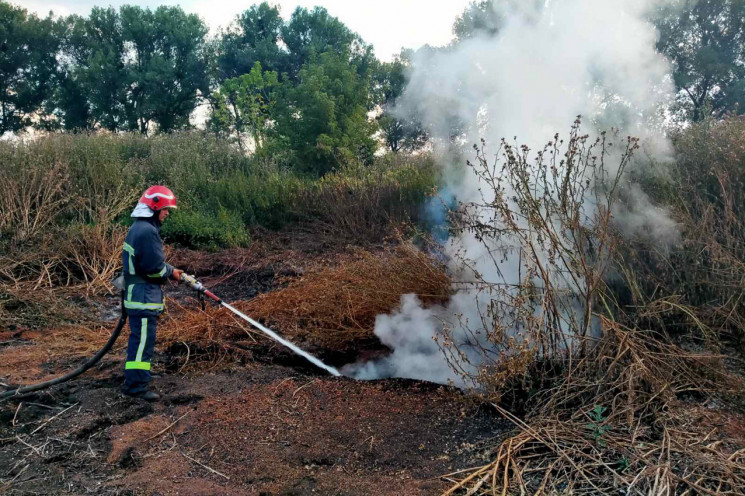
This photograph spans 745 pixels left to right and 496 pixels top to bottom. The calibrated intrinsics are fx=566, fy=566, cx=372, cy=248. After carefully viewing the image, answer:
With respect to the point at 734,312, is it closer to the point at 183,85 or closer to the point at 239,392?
the point at 239,392

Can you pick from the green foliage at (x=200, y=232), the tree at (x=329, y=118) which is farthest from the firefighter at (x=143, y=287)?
the tree at (x=329, y=118)

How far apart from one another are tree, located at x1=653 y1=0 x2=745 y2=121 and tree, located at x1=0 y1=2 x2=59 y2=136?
28.3 m

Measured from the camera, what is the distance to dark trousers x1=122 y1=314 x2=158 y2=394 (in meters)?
4.95

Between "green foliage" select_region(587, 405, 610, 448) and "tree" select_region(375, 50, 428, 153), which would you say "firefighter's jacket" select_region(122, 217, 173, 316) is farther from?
"tree" select_region(375, 50, 428, 153)

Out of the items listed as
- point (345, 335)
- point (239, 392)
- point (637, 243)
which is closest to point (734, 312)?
point (637, 243)

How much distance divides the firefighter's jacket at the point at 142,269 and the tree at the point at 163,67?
2668cm

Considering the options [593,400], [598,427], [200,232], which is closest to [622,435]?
[598,427]

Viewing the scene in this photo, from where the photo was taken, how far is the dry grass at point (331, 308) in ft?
18.5

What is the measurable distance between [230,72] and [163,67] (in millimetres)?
3908

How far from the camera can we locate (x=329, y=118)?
51.7ft

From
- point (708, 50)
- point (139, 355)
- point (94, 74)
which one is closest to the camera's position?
point (139, 355)

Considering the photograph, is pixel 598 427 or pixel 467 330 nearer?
pixel 598 427

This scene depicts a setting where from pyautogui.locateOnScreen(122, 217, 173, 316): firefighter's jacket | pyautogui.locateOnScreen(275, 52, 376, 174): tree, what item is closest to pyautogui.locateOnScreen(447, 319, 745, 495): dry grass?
pyautogui.locateOnScreen(122, 217, 173, 316): firefighter's jacket

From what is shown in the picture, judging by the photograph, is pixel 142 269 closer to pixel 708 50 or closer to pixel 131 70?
pixel 708 50
